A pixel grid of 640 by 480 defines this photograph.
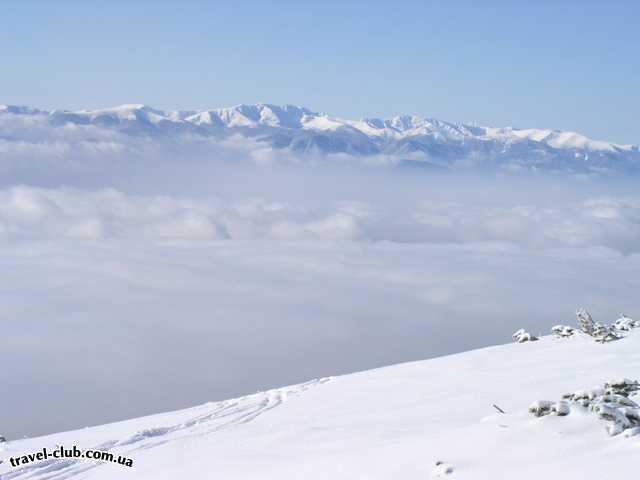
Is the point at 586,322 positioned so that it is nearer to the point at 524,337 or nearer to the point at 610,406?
the point at 524,337

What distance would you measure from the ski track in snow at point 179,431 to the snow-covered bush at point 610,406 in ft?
21.1

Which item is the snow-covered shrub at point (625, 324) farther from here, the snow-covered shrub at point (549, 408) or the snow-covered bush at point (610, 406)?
the snow-covered shrub at point (549, 408)

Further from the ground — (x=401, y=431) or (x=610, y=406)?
(x=610, y=406)

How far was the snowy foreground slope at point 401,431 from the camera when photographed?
7113 millimetres

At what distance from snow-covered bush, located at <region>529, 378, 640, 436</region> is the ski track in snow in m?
6.44

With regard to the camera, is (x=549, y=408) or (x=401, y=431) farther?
(x=401, y=431)

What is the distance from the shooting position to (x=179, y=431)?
12.5m

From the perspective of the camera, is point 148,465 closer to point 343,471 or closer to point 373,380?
point 343,471

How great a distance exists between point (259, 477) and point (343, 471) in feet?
3.82

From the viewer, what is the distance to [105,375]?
155 meters

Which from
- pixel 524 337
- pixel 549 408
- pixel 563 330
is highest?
pixel 549 408

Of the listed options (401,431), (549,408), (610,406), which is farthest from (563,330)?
(610,406)

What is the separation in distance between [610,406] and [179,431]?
795 cm

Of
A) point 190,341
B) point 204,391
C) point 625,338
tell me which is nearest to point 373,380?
point 625,338
